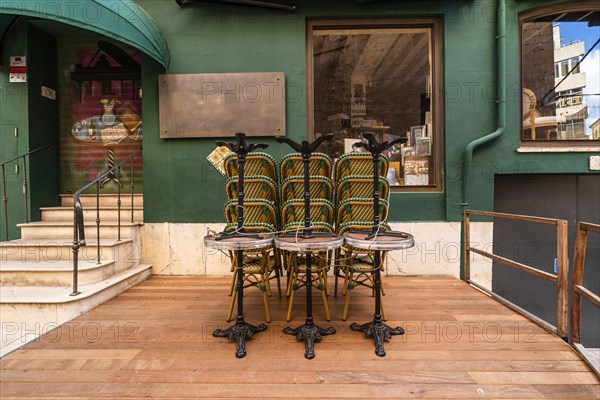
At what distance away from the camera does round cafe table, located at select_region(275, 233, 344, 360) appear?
219 cm

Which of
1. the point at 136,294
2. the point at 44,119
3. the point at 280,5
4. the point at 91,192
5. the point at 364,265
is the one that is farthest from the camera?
the point at 91,192

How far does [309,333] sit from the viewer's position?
2.45 m

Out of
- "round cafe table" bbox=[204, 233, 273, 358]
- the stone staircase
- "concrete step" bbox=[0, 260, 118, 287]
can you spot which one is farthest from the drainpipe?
"concrete step" bbox=[0, 260, 118, 287]

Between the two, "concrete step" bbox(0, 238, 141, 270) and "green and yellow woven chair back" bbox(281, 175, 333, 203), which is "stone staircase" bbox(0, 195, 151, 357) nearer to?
"concrete step" bbox(0, 238, 141, 270)

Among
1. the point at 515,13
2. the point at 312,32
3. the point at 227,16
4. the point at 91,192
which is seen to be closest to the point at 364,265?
the point at 312,32

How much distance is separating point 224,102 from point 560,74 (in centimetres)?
535

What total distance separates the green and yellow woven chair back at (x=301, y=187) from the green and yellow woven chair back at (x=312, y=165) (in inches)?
3.3

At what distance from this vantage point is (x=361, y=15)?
15.1 feet

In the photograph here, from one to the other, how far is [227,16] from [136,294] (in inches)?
165

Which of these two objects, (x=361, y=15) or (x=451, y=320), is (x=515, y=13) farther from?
(x=451, y=320)

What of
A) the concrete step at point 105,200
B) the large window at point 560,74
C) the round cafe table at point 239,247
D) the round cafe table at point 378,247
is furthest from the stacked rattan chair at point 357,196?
the concrete step at point 105,200

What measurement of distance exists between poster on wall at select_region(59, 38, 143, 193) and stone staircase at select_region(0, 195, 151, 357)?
0.54 m

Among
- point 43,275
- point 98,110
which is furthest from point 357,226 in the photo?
point 98,110

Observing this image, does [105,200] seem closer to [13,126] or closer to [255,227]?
→ [13,126]
